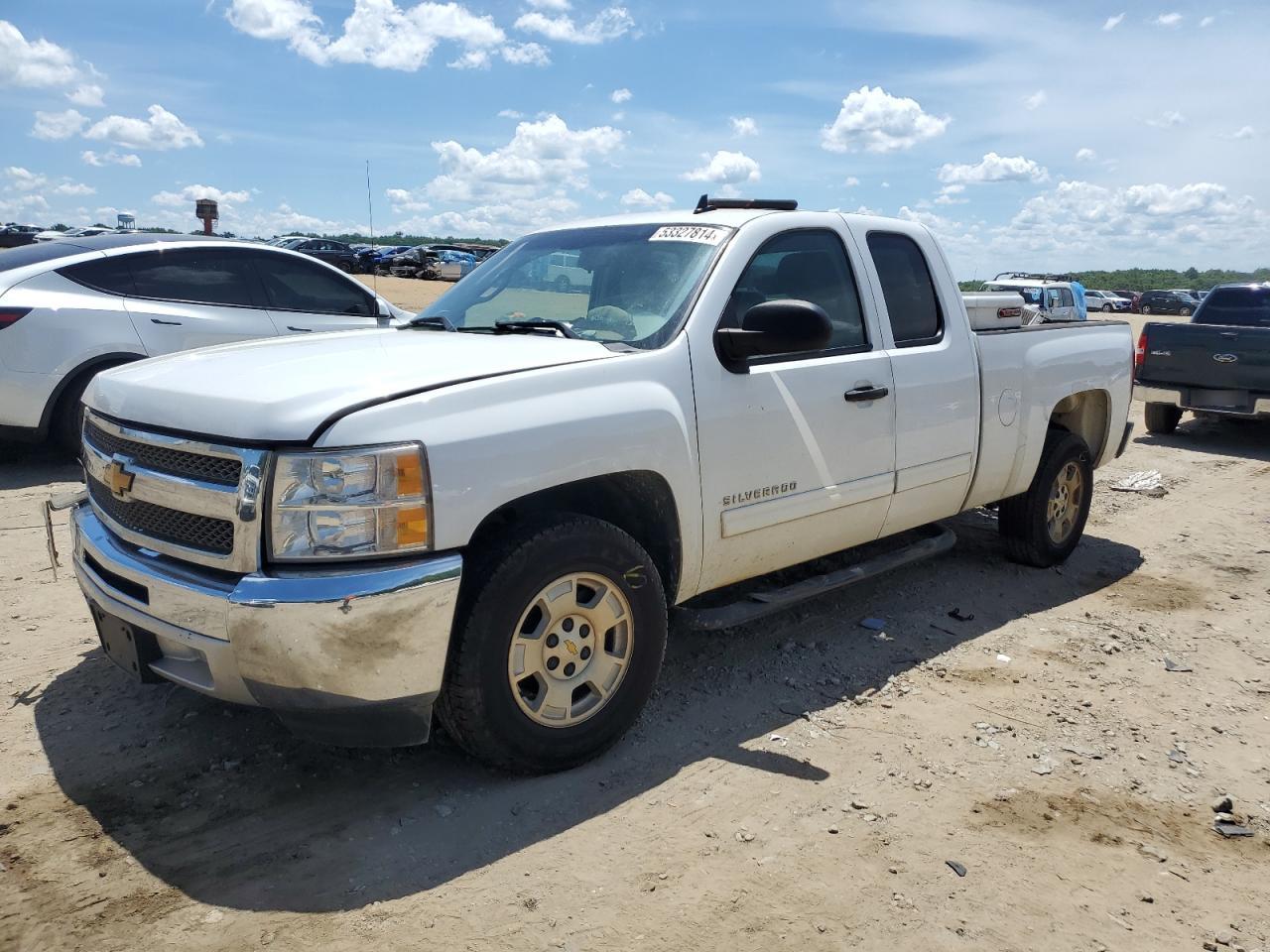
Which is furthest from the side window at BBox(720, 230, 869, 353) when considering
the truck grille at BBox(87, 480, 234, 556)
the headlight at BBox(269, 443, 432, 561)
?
the truck grille at BBox(87, 480, 234, 556)

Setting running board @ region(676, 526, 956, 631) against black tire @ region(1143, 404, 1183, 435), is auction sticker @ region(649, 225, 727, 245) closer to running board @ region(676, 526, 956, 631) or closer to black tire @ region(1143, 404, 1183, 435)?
running board @ region(676, 526, 956, 631)

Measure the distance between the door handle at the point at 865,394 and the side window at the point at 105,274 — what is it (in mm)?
5686

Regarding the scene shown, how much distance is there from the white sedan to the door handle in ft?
11.3

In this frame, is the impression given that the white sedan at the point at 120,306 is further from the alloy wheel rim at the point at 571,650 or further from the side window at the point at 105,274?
the alloy wheel rim at the point at 571,650

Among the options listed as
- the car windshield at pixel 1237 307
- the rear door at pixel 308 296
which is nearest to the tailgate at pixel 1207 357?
the car windshield at pixel 1237 307

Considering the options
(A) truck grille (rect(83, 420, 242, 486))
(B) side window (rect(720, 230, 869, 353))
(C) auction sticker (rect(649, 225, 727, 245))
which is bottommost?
(A) truck grille (rect(83, 420, 242, 486))

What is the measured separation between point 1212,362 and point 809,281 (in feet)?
26.8

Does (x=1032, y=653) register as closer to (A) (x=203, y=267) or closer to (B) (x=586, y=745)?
(B) (x=586, y=745)

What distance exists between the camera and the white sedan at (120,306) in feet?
22.4

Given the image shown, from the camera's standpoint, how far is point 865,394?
4207mm

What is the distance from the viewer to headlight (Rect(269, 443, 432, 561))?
2.74 metres

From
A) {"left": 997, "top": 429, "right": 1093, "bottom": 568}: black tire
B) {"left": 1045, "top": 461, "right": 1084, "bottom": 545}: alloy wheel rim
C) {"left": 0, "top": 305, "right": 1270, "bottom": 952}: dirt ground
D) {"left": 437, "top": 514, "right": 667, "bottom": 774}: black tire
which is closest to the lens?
{"left": 0, "top": 305, "right": 1270, "bottom": 952}: dirt ground

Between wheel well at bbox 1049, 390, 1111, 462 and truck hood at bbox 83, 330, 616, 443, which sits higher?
truck hood at bbox 83, 330, 616, 443

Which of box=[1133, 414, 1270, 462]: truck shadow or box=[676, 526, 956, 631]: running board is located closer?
box=[676, 526, 956, 631]: running board
